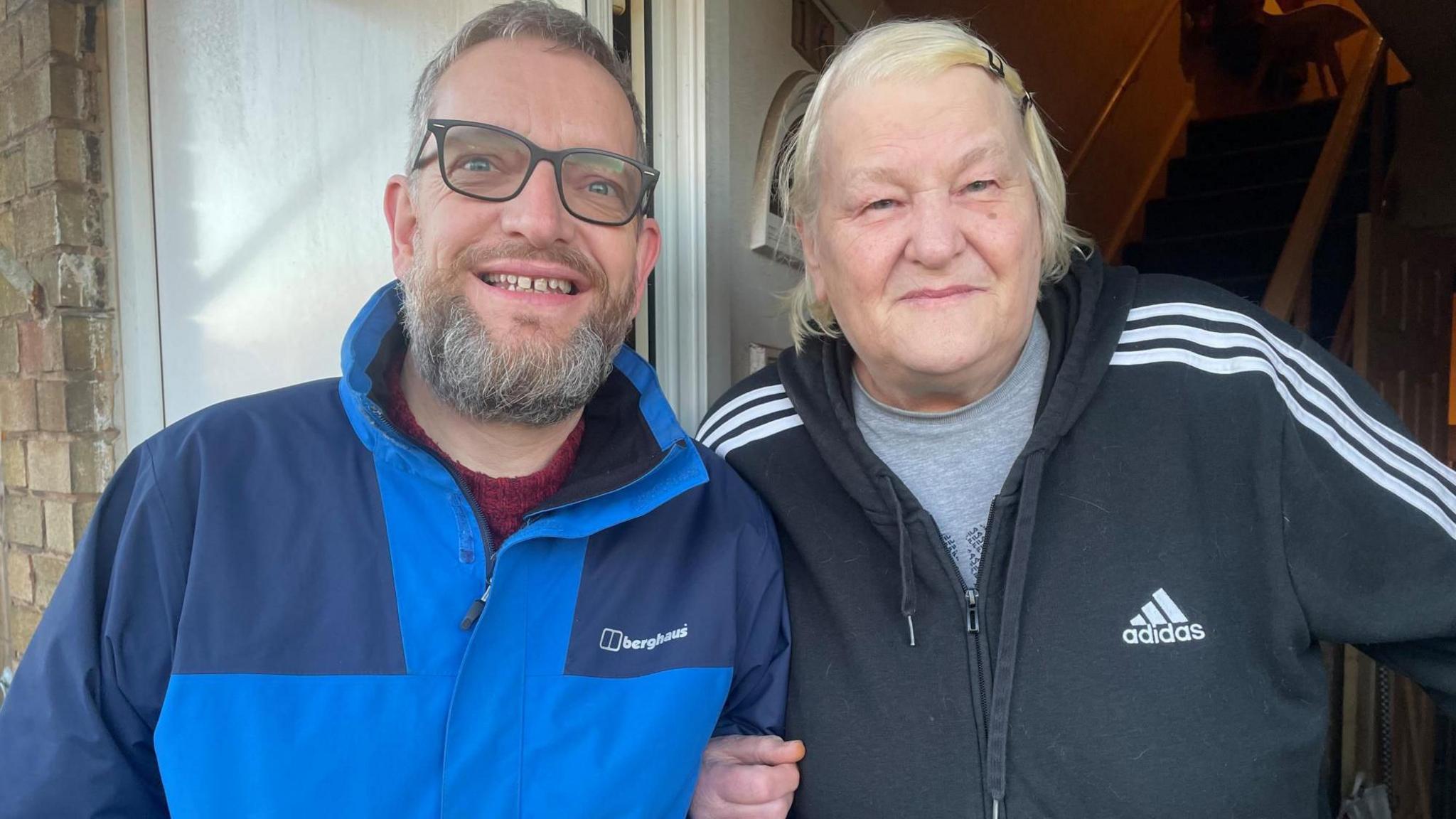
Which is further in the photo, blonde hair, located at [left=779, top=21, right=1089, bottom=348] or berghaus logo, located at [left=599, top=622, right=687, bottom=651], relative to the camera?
blonde hair, located at [left=779, top=21, right=1089, bottom=348]

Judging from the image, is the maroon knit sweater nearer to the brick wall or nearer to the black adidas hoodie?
the black adidas hoodie

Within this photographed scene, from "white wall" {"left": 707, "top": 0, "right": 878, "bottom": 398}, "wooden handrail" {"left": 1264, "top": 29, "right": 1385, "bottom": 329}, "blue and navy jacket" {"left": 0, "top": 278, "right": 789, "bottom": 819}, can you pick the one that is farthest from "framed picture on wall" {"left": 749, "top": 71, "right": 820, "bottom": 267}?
"wooden handrail" {"left": 1264, "top": 29, "right": 1385, "bottom": 329}

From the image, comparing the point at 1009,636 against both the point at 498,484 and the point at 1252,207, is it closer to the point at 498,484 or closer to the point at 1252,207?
the point at 498,484

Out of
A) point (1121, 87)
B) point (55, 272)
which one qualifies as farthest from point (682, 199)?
point (1121, 87)

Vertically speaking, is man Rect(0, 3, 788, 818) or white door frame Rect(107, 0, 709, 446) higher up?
white door frame Rect(107, 0, 709, 446)

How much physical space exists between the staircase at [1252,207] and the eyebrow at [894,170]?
10.5 ft

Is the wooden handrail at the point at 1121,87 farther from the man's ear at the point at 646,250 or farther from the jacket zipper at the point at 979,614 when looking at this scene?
the jacket zipper at the point at 979,614

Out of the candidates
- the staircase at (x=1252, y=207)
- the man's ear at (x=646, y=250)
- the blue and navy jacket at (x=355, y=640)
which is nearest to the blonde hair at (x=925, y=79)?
the man's ear at (x=646, y=250)

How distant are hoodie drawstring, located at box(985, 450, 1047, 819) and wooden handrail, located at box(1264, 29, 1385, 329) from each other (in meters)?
2.10

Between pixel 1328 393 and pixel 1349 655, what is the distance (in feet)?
8.41

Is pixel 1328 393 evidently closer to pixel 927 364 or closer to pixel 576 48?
pixel 927 364

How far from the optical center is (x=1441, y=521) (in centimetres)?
113

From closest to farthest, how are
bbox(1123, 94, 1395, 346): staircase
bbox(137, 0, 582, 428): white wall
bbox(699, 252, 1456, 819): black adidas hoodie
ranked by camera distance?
1. bbox(699, 252, 1456, 819): black adidas hoodie
2. bbox(137, 0, 582, 428): white wall
3. bbox(1123, 94, 1395, 346): staircase

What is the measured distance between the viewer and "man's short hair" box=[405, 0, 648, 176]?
1.31 meters
